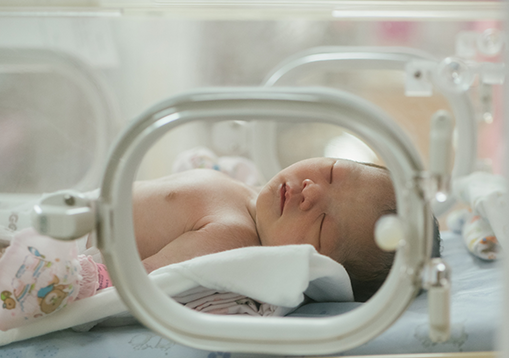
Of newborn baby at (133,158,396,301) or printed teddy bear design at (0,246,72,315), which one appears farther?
newborn baby at (133,158,396,301)

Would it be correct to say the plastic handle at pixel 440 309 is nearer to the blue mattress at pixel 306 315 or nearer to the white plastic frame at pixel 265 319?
the white plastic frame at pixel 265 319

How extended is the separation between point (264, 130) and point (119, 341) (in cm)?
67

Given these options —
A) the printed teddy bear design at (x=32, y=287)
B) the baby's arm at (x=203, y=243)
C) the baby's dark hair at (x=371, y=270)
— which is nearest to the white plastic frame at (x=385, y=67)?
the baby's dark hair at (x=371, y=270)

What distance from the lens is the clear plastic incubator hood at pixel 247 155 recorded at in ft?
1.56

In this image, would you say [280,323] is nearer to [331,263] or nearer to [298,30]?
[331,263]

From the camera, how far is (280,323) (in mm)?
508

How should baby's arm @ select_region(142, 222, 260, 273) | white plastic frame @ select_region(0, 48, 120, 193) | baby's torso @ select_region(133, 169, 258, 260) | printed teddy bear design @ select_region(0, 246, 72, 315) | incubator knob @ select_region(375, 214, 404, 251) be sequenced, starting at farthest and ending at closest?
white plastic frame @ select_region(0, 48, 120, 193), baby's torso @ select_region(133, 169, 258, 260), baby's arm @ select_region(142, 222, 260, 273), printed teddy bear design @ select_region(0, 246, 72, 315), incubator knob @ select_region(375, 214, 404, 251)

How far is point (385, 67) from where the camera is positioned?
0.98 meters

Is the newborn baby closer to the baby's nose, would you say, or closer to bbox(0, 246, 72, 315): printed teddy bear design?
the baby's nose

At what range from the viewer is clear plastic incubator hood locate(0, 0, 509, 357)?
47 centimetres

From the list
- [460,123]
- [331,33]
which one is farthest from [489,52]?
[331,33]

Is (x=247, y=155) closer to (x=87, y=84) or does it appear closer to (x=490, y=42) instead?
(x=87, y=84)

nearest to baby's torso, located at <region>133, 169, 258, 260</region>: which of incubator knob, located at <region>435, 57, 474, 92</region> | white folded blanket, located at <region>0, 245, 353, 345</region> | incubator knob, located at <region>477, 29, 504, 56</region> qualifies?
white folded blanket, located at <region>0, 245, 353, 345</region>

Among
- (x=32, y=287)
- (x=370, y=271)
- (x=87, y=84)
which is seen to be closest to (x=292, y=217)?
(x=370, y=271)
